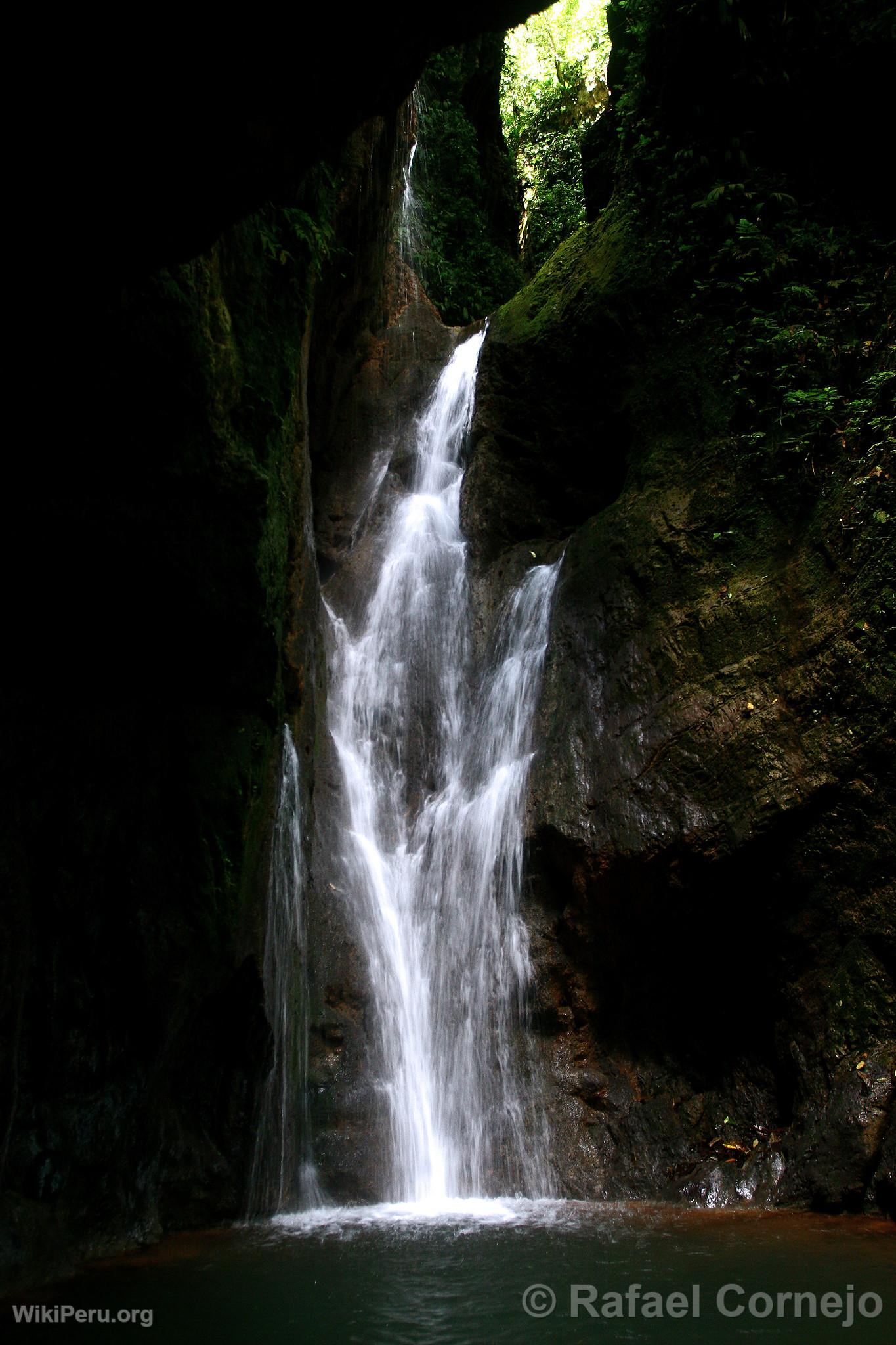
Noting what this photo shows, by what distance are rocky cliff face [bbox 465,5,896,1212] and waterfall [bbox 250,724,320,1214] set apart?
2.16 metres

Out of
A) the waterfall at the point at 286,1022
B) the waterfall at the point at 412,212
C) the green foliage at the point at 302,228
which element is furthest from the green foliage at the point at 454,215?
the waterfall at the point at 286,1022

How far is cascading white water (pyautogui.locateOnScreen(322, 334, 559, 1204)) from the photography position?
776 cm

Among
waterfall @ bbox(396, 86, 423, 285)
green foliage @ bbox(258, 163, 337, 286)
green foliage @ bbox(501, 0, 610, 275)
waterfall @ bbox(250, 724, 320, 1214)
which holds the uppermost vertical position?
green foliage @ bbox(501, 0, 610, 275)

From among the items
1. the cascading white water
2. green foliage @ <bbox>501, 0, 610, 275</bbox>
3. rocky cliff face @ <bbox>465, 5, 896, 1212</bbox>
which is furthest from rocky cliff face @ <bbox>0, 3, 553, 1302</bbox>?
green foliage @ <bbox>501, 0, 610, 275</bbox>

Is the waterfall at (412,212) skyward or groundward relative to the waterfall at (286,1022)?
skyward

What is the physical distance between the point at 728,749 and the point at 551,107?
18.6 m

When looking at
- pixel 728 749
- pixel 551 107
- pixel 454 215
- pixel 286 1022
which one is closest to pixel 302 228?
pixel 728 749

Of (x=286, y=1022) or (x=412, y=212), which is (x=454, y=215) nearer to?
(x=412, y=212)

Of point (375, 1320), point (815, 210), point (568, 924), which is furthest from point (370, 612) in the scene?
point (375, 1320)

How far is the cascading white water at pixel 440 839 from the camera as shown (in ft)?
25.5

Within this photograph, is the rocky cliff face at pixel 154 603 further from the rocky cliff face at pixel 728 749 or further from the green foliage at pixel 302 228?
the rocky cliff face at pixel 728 749

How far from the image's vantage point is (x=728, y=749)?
7.70m

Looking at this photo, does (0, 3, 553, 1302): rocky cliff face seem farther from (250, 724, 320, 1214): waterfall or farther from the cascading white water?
the cascading white water

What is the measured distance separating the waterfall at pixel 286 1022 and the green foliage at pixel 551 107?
15.6m
